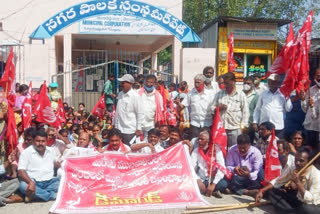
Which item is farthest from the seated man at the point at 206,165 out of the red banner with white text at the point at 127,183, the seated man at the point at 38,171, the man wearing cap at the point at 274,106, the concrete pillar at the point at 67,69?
the concrete pillar at the point at 67,69

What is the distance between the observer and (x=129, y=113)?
246 inches

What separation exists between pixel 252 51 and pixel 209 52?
11.0ft

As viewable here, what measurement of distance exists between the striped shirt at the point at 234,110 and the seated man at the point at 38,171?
257 centimetres

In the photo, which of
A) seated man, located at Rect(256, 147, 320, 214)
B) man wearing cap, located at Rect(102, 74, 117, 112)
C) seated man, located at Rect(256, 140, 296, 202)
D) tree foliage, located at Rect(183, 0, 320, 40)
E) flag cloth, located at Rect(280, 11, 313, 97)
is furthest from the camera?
tree foliage, located at Rect(183, 0, 320, 40)

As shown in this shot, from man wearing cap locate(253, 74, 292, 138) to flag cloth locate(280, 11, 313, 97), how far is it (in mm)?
152

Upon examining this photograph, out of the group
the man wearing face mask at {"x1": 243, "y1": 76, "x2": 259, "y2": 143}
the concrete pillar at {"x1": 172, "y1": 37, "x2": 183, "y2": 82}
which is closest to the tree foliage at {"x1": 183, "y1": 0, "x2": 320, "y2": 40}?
the concrete pillar at {"x1": 172, "y1": 37, "x2": 183, "y2": 82}

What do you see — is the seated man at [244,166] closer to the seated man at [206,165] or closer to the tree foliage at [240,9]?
the seated man at [206,165]

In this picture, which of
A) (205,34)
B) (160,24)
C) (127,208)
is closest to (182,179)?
(127,208)

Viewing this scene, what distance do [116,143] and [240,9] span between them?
18.9 metres

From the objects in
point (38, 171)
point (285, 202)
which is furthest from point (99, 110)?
point (285, 202)

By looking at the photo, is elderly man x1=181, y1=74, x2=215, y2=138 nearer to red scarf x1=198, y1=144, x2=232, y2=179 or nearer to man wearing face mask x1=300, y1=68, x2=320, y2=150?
red scarf x1=198, y1=144, x2=232, y2=179

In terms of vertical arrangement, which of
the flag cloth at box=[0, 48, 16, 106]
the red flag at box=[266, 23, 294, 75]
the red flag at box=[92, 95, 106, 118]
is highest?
the red flag at box=[266, 23, 294, 75]

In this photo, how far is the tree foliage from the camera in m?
22.0

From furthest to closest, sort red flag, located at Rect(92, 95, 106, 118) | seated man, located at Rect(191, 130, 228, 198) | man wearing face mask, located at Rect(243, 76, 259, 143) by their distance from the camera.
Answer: red flag, located at Rect(92, 95, 106, 118) < man wearing face mask, located at Rect(243, 76, 259, 143) < seated man, located at Rect(191, 130, 228, 198)
